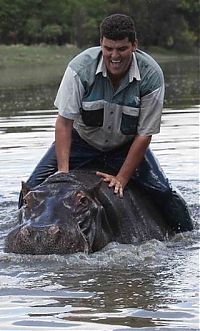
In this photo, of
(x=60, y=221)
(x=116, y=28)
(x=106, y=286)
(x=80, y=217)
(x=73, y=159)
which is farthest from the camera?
(x=73, y=159)

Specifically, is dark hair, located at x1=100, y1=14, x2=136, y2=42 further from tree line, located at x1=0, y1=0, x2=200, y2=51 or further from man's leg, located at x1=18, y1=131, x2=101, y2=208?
tree line, located at x1=0, y1=0, x2=200, y2=51

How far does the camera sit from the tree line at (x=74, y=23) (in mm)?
64625

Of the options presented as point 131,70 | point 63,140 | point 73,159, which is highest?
point 131,70

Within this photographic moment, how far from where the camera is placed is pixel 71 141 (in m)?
7.84

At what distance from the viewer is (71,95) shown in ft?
24.2

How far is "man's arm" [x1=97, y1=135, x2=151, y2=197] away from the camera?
738 cm

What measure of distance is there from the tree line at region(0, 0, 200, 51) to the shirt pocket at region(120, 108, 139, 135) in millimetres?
49434

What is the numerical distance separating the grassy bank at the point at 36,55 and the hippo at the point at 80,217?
128 ft

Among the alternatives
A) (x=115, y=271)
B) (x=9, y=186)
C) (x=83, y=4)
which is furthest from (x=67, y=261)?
(x=83, y=4)

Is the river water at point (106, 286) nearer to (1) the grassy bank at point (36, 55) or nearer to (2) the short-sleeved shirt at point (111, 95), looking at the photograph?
(2) the short-sleeved shirt at point (111, 95)

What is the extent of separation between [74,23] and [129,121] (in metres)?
66.3

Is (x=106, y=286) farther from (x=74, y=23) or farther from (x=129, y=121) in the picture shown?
(x=74, y=23)

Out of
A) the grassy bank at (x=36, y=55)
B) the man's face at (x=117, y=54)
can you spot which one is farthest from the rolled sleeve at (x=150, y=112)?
the grassy bank at (x=36, y=55)

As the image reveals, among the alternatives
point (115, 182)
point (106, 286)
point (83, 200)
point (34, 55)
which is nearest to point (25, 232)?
point (83, 200)
